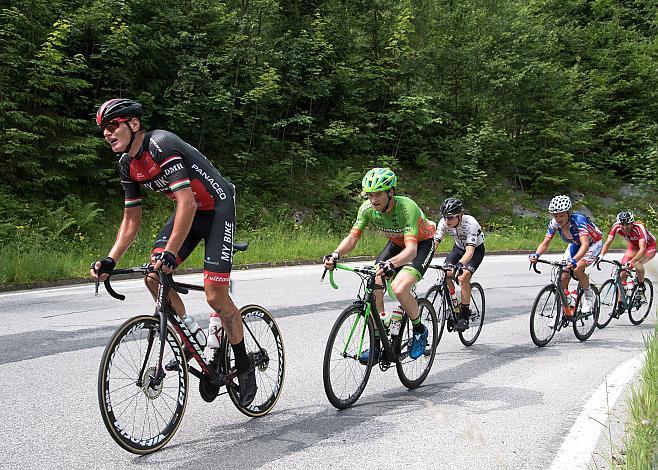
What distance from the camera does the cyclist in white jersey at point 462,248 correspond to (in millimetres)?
8109

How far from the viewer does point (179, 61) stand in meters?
19.4

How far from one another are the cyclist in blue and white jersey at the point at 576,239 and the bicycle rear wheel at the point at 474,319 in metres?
1.04

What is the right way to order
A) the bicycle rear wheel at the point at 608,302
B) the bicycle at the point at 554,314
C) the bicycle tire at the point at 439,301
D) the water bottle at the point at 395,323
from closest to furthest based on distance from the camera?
the water bottle at the point at 395,323 → the bicycle tire at the point at 439,301 → the bicycle at the point at 554,314 → the bicycle rear wheel at the point at 608,302

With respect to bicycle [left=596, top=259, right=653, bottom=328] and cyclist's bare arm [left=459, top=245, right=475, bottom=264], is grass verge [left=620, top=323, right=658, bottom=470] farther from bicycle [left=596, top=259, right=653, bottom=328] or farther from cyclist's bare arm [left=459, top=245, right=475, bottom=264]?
bicycle [left=596, top=259, right=653, bottom=328]

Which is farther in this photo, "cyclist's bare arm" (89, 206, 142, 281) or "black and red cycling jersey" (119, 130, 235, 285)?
"cyclist's bare arm" (89, 206, 142, 281)

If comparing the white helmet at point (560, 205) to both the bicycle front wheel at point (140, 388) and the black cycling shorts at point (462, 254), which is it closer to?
the black cycling shorts at point (462, 254)

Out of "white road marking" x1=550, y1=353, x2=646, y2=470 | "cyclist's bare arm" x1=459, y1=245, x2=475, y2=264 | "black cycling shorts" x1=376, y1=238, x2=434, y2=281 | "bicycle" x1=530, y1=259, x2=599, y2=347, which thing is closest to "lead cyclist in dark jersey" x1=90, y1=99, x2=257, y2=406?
"black cycling shorts" x1=376, y1=238, x2=434, y2=281

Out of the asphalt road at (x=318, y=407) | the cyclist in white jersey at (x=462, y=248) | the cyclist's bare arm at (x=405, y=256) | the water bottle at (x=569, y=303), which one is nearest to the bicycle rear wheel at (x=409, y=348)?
the asphalt road at (x=318, y=407)

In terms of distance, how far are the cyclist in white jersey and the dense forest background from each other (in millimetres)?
10475

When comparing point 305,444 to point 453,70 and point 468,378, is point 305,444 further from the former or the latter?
A: point 453,70

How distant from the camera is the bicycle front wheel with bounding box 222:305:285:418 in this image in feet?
16.1

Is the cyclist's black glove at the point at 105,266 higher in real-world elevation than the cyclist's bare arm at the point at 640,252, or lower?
higher

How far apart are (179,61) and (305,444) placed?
687 inches

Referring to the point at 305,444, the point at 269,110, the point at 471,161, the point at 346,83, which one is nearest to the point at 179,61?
the point at 269,110
